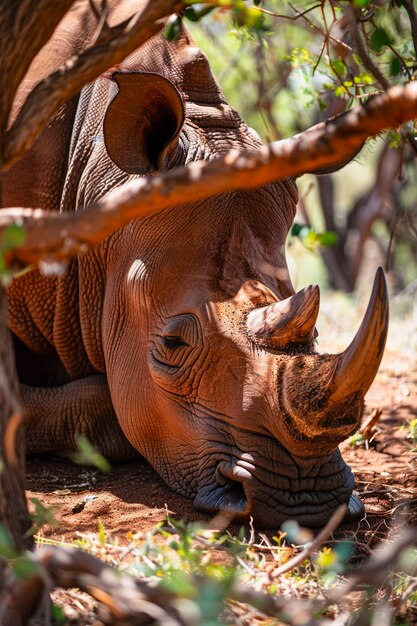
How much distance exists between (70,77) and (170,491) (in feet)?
8.31

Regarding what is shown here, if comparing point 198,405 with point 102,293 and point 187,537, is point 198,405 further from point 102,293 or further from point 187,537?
point 187,537

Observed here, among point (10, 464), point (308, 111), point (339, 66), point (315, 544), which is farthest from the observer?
point (308, 111)

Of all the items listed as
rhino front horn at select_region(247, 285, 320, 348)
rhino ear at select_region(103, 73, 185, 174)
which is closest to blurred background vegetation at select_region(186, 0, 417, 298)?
rhino ear at select_region(103, 73, 185, 174)

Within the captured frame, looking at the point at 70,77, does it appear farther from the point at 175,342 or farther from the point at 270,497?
the point at 270,497

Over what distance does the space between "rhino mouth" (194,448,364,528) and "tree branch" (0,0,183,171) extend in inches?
75.3

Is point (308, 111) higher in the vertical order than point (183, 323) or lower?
higher

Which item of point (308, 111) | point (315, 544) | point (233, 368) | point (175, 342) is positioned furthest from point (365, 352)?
point (308, 111)

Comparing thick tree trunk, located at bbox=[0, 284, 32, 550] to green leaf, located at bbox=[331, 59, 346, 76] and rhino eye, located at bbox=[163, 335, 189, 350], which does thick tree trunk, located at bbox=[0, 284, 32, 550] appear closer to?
rhino eye, located at bbox=[163, 335, 189, 350]

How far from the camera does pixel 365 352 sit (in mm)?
3750

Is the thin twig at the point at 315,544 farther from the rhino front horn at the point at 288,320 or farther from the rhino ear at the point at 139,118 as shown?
the rhino ear at the point at 139,118

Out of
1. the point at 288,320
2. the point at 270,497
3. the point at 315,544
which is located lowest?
the point at 270,497

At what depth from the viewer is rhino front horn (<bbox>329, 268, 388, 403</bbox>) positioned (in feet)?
11.8

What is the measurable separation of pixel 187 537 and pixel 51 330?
3055 mm

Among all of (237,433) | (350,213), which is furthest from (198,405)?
(350,213)
